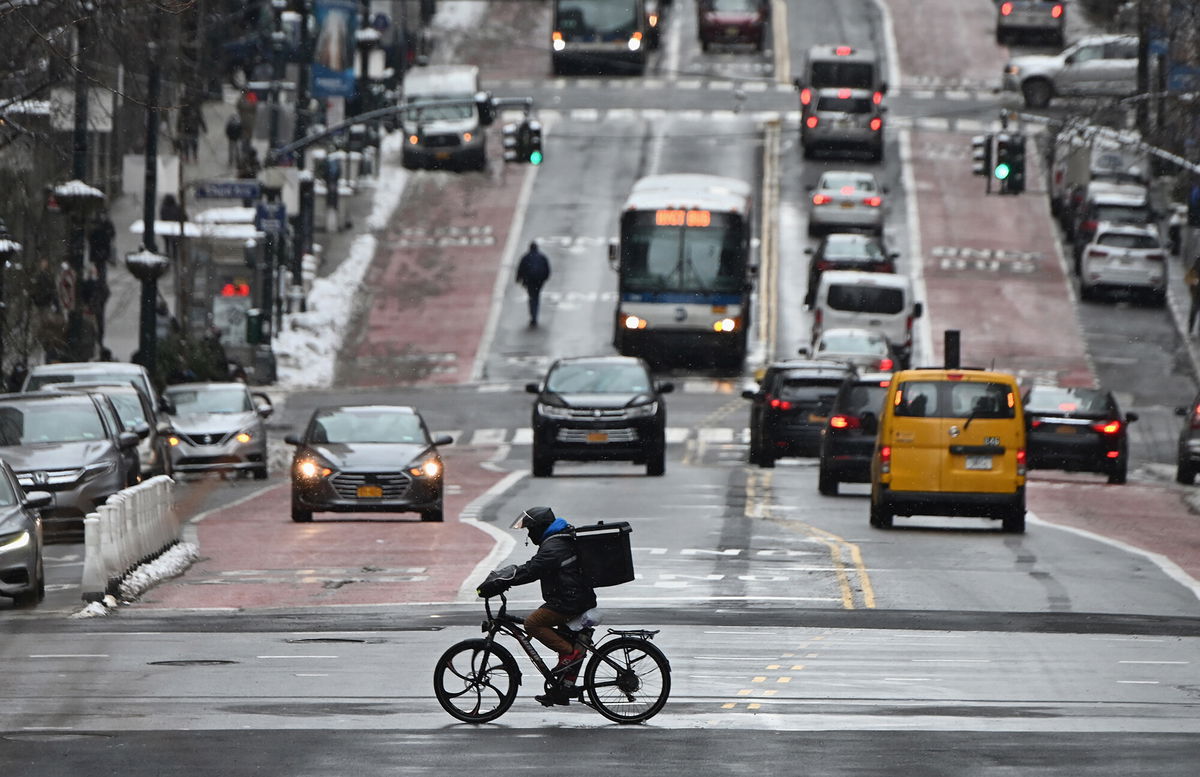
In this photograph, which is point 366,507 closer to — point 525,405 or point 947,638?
point 947,638

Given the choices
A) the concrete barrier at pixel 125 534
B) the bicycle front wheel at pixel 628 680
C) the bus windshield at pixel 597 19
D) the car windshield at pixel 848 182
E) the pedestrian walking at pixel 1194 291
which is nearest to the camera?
the bicycle front wheel at pixel 628 680

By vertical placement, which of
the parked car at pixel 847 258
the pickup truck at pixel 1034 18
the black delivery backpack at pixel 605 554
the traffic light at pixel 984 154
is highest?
the pickup truck at pixel 1034 18

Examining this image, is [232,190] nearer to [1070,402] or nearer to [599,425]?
[599,425]

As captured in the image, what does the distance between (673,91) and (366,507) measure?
177 ft

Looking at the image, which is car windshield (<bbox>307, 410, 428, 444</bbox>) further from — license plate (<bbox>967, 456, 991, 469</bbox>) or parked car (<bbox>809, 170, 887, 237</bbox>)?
parked car (<bbox>809, 170, 887, 237</bbox>)

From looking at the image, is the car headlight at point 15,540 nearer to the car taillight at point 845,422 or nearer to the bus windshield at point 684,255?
the car taillight at point 845,422

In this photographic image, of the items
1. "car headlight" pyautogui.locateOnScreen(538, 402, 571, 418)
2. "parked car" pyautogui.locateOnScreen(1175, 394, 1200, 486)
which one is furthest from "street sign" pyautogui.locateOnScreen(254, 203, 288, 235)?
"parked car" pyautogui.locateOnScreen(1175, 394, 1200, 486)

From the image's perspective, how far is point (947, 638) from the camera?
18031 millimetres

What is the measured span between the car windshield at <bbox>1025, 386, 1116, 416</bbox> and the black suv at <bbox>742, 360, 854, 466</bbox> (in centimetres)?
272

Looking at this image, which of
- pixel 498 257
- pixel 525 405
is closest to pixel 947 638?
pixel 525 405

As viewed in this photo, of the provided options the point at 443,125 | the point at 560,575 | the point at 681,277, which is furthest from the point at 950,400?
the point at 443,125

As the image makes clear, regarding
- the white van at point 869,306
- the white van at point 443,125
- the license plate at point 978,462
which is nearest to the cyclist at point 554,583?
the license plate at point 978,462

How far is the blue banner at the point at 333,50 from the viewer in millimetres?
59531

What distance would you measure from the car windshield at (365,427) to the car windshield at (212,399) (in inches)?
323
